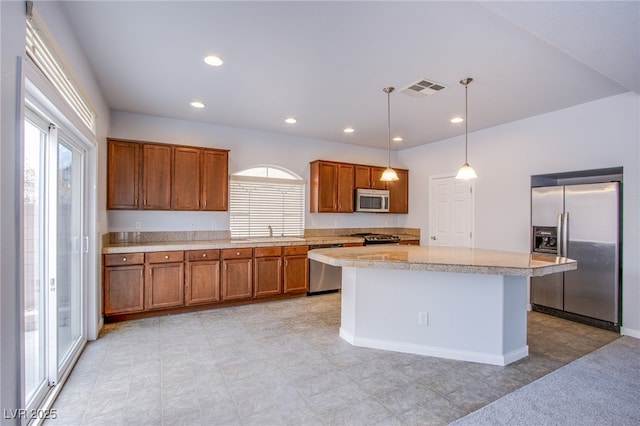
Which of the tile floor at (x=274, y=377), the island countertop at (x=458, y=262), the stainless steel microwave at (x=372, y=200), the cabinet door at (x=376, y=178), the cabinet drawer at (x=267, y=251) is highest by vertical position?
the cabinet door at (x=376, y=178)

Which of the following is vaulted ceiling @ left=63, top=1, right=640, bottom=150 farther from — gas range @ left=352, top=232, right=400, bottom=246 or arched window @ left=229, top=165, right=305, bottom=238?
gas range @ left=352, top=232, right=400, bottom=246

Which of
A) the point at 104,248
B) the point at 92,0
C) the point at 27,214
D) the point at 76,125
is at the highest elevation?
the point at 92,0

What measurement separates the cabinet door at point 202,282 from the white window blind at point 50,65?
214cm

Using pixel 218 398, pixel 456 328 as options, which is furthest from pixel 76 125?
pixel 456 328

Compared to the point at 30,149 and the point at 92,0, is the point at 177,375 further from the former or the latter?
the point at 92,0

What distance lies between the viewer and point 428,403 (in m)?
2.29

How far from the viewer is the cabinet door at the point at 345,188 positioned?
233 inches

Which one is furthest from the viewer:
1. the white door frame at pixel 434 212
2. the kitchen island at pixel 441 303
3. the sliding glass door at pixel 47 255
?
the white door frame at pixel 434 212

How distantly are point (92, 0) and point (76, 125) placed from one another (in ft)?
3.10

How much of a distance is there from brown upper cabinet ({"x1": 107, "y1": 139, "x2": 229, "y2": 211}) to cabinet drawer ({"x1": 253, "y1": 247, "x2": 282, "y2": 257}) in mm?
787

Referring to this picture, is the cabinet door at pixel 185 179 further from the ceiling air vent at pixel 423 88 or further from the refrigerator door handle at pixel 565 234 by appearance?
the refrigerator door handle at pixel 565 234

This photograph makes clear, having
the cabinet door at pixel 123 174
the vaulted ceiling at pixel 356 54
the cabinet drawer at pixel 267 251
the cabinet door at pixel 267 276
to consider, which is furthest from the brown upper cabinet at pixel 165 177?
the cabinet door at pixel 267 276

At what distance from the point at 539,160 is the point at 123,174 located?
5.53 metres

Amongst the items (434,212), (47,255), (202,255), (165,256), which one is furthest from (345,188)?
(47,255)
